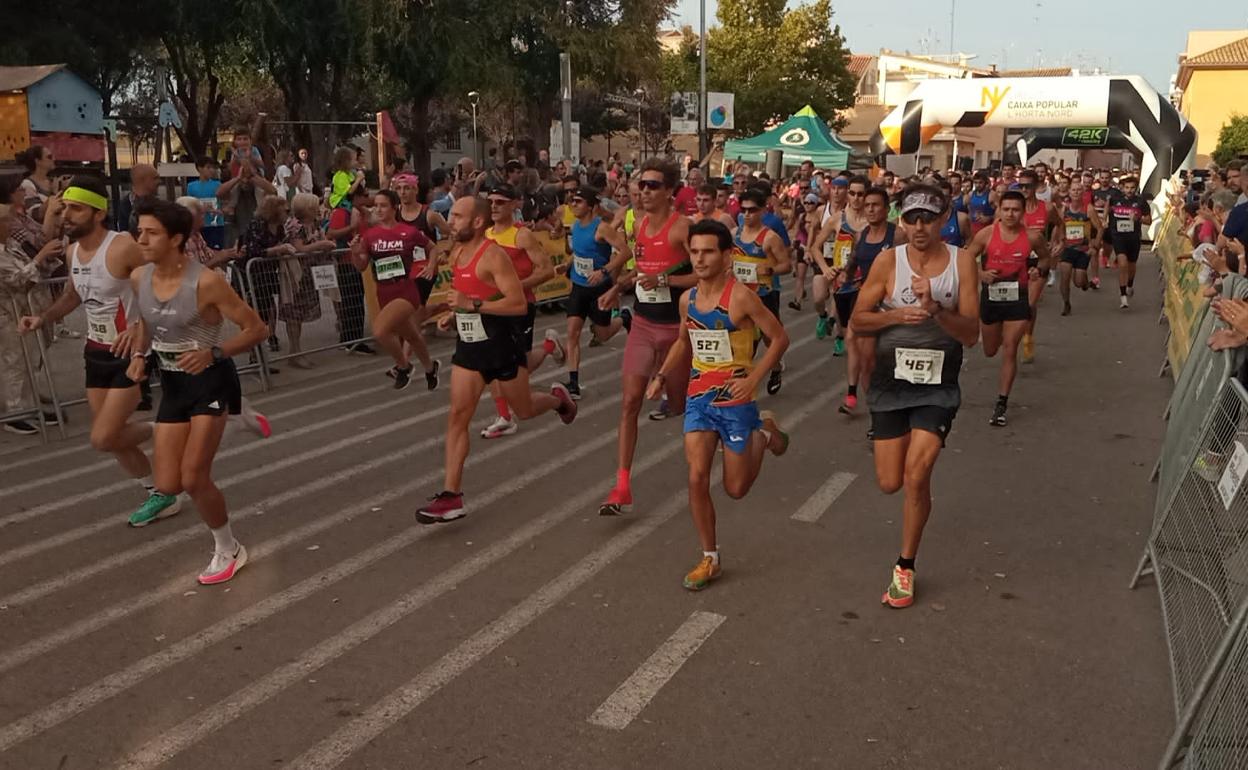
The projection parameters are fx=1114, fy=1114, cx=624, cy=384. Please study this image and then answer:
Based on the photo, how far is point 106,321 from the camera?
6.14 m

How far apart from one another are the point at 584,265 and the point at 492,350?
3.28m

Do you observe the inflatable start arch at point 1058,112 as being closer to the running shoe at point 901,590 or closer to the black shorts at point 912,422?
the black shorts at point 912,422

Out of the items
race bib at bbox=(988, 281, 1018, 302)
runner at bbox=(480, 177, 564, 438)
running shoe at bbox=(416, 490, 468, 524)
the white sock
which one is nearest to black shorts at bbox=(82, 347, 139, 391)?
the white sock

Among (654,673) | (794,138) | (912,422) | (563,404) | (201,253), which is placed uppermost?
(794,138)

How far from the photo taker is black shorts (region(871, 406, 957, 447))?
4980 millimetres

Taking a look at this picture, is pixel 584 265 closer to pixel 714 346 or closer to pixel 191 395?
pixel 714 346

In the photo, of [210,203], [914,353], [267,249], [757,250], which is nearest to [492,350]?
[914,353]

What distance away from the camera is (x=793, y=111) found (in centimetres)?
5500

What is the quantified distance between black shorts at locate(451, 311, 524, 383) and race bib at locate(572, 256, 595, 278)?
121 inches

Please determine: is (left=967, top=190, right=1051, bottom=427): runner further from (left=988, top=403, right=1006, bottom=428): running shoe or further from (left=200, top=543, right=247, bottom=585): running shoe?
(left=200, top=543, right=247, bottom=585): running shoe

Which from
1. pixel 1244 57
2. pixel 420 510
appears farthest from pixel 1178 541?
pixel 1244 57

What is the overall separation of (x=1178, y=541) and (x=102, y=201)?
19.6 ft

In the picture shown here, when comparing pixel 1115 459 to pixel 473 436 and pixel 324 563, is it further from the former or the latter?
pixel 324 563

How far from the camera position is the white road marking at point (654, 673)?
4.05m
